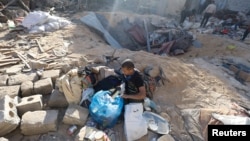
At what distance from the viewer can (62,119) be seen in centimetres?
360

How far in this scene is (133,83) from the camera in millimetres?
3584

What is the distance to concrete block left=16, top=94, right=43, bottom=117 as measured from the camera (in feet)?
11.7

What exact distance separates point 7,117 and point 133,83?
1955mm

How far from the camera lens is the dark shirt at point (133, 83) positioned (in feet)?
11.6

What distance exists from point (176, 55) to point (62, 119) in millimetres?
5452

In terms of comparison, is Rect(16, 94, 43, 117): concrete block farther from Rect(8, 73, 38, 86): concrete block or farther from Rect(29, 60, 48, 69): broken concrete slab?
Rect(29, 60, 48, 69): broken concrete slab

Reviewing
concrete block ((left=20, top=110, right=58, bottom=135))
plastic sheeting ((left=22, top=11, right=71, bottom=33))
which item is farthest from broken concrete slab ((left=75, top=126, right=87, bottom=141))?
plastic sheeting ((left=22, top=11, right=71, bottom=33))

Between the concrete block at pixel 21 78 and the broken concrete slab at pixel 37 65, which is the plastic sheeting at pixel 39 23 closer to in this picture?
the broken concrete slab at pixel 37 65

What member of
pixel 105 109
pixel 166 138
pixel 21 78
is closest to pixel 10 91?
pixel 21 78

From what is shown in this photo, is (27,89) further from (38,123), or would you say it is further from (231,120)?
(231,120)

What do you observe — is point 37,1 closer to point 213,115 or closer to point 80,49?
point 80,49

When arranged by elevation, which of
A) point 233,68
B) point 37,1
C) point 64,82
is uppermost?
point 37,1

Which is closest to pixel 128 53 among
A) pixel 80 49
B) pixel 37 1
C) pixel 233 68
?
pixel 80 49

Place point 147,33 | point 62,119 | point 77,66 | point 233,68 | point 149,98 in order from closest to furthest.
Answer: point 62,119 < point 149,98 < point 77,66 < point 233,68 < point 147,33
